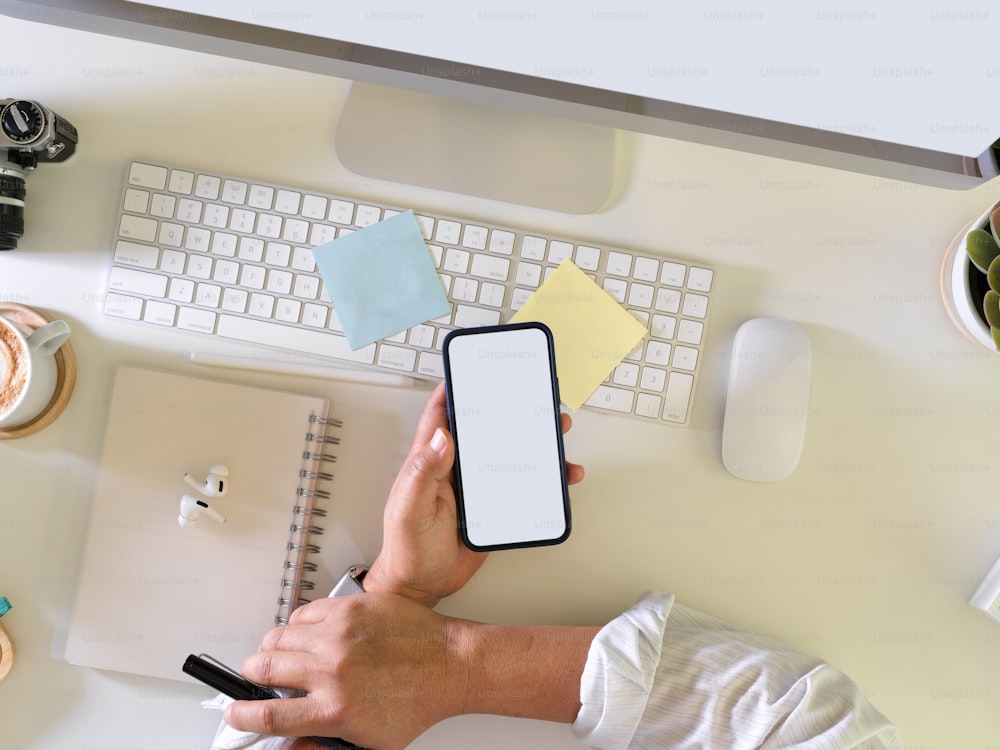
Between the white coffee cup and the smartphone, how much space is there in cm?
40

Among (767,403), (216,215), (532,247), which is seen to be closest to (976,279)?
(767,403)

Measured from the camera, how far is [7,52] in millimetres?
800

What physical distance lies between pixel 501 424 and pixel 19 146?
1.85 ft

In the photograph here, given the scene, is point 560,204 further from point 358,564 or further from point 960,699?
point 960,699

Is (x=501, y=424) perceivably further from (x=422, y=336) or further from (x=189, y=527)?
(x=189, y=527)

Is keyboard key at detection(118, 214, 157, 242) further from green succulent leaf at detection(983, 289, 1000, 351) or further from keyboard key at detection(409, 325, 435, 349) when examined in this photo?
green succulent leaf at detection(983, 289, 1000, 351)

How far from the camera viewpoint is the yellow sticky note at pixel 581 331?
78 cm

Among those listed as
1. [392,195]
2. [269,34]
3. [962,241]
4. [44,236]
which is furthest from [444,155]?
[962,241]

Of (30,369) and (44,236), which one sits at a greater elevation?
(44,236)

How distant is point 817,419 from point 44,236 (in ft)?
2.87

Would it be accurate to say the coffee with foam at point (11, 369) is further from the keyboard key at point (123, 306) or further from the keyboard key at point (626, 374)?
the keyboard key at point (626, 374)

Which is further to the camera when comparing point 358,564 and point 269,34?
point 358,564

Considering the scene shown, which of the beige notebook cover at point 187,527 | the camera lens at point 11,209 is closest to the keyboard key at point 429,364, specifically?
the beige notebook cover at point 187,527

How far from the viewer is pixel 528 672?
75 cm
